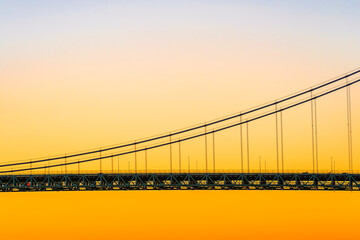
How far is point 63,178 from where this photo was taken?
12281cm

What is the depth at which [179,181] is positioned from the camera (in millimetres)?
118000

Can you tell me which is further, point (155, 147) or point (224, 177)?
point (155, 147)

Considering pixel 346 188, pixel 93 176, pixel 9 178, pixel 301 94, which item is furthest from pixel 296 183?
pixel 9 178

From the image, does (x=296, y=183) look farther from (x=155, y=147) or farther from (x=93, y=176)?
(x=93, y=176)

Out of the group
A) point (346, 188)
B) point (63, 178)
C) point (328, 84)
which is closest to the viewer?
point (346, 188)

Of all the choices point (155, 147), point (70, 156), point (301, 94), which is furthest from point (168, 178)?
point (301, 94)

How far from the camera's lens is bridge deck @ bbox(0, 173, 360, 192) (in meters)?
107

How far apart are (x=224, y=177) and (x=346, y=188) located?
17587 millimetres

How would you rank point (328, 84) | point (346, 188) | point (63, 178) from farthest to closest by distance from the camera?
1. point (63, 178)
2. point (328, 84)
3. point (346, 188)

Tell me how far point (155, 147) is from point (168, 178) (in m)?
6.37

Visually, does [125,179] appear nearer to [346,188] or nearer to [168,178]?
[168,178]

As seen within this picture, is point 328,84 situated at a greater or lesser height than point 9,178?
greater

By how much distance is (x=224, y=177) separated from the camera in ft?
369

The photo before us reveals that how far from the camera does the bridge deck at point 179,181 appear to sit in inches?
4225
